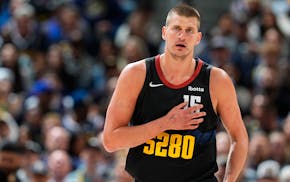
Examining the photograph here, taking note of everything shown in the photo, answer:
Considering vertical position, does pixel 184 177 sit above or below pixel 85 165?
above

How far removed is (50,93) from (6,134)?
72.5 inches

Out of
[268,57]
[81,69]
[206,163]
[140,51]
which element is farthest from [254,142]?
[206,163]

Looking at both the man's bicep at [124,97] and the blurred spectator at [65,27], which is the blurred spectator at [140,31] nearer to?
the blurred spectator at [65,27]

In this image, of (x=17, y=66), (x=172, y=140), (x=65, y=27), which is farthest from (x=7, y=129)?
(x=172, y=140)

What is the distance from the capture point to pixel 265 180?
9.08 meters

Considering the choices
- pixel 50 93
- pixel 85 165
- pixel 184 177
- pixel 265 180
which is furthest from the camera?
pixel 50 93

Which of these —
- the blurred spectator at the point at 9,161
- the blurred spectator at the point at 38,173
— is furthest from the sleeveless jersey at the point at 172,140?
the blurred spectator at the point at 38,173

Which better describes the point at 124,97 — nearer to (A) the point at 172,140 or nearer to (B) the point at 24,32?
(A) the point at 172,140

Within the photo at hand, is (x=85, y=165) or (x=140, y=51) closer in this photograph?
(x=85, y=165)

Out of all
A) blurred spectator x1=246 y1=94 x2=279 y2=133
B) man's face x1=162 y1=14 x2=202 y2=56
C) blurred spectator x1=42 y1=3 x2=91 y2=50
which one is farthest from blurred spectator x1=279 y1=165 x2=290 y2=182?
blurred spectator x1=42 y1=3 x2=91 y2=50

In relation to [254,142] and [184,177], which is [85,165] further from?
[184,177]

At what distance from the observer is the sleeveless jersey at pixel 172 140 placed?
560cm

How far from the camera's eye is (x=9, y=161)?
26.7ft

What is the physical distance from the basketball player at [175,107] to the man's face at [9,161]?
2724 millimetres
